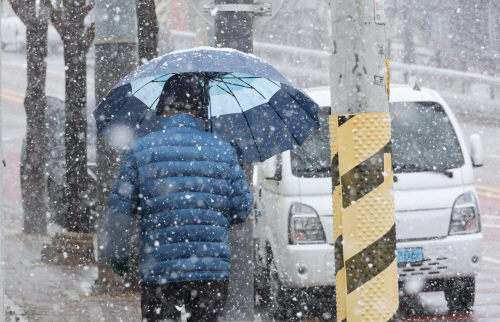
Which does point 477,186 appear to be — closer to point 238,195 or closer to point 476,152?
point 476,152

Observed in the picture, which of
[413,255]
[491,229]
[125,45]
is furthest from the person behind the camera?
[491,229]

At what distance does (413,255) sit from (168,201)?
12.6 feet

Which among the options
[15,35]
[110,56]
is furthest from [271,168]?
[15,35]

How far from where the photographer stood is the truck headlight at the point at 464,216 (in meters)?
7.10

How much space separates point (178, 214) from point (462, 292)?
4.62 meters

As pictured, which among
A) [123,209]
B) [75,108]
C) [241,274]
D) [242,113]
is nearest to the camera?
Answer: [123,209]

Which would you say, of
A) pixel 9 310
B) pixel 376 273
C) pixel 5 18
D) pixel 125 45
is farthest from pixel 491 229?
pixel 5 18

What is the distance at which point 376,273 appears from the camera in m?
3.56

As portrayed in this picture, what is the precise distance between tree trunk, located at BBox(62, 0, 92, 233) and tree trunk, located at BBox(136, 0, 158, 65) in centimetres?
238

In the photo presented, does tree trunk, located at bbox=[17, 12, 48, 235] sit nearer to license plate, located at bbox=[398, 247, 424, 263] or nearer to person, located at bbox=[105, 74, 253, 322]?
license plate, located at bbox=[398, 247, 424, 263]

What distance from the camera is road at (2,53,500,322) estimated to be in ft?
24.9

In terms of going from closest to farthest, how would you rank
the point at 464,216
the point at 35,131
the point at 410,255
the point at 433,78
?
the point at 410,255 < the point at 464,216 < the point at 35,131 < the point at 433,78

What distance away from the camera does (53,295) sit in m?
8.04

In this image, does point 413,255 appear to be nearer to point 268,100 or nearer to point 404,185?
point 404,185
